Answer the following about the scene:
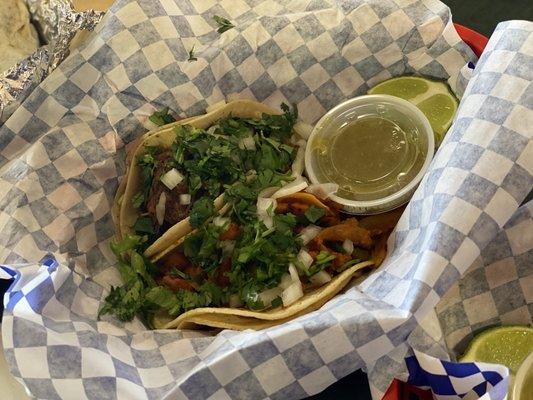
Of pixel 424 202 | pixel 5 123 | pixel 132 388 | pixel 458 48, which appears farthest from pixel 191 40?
pixel 132 388

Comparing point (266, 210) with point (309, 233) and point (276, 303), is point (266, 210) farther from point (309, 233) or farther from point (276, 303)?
point (276, 303)

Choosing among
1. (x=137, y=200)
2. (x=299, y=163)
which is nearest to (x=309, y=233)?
(x=299, y=163)

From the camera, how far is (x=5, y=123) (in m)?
1.74

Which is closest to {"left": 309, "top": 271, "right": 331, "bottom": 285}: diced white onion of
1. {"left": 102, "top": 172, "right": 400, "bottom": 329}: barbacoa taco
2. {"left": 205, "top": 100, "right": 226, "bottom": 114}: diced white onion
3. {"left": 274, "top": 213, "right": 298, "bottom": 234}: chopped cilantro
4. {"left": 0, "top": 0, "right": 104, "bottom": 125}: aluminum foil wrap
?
{"left": 102, "top": 172, "right": 400, "bottom": 329}: barbacoa taco

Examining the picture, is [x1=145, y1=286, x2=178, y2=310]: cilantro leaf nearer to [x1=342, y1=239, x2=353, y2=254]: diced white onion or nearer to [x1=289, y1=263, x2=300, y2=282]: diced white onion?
[x1=289, y1=263, x2=300, y2=282]: diced white onion

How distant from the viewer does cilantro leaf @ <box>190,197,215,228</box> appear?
5.30 ft

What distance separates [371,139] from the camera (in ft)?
5.87

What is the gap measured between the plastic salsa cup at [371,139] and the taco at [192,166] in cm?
8

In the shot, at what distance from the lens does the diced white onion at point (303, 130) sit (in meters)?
1.88

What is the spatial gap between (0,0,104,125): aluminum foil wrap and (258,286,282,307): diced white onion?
33.5 inches

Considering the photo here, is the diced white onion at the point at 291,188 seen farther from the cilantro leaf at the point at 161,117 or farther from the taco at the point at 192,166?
the cilantro leaf at the point at 161,117

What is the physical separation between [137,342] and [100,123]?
2.11 ft

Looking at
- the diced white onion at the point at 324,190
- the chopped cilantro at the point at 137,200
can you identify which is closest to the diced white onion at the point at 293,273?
the diced white onion at the point at 324,190

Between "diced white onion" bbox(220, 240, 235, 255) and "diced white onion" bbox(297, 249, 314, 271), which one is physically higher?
"diced white onion" bbox(220, 240, 235, 255)
